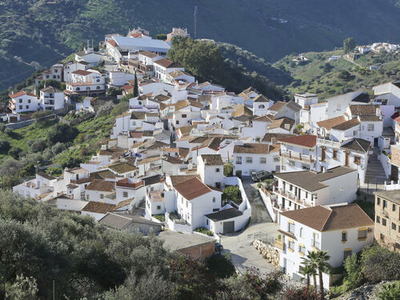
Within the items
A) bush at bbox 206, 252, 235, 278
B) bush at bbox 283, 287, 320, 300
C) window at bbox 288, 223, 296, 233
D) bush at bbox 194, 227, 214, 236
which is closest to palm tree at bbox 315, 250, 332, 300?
bush at bbox 283, 287, 320, 300

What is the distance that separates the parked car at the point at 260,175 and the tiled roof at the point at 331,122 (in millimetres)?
4520

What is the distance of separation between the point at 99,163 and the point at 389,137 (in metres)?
24.4

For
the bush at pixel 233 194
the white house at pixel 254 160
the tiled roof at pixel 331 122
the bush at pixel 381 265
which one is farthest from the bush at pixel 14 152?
the bush at pixel 381 265

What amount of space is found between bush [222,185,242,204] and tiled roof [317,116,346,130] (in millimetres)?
6946

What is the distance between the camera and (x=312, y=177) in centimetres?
3241

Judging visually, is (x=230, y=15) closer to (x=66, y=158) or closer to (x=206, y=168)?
(x=66, y=158)

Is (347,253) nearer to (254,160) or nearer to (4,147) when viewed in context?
(254,160)

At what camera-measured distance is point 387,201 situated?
2703 centimetres

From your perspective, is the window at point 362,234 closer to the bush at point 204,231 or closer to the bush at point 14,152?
the bush at point 204,231

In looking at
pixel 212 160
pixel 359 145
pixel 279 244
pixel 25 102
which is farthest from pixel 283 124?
pixel 25 102

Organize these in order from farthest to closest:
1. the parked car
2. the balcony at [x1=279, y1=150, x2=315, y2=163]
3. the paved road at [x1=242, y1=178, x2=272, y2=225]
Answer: the parked car, the balcony at [x1=279, y1=150, x2=315, y2=163], the paved road at [x1=242, y1=178, x2=272, y2=225]

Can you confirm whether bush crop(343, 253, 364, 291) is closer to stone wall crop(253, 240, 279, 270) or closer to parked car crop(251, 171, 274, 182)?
stone wall crop(253, 240, 279, 270)

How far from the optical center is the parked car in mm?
38938

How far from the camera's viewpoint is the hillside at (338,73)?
8638cm
